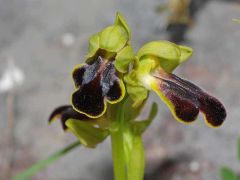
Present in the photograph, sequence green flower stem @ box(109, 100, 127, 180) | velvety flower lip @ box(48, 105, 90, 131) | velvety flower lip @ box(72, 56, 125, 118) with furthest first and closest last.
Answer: velvety flower lip @ box(48, 105, 90, 131)
green flower stem @ box(109, 100, 127, 180)
velvety flower lip @ box(72, 56, 125, 118)

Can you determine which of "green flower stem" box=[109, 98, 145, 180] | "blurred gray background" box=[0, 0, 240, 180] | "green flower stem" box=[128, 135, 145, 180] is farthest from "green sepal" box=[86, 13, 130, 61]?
"blurred gray background" box=[0, 0, 240, 180]

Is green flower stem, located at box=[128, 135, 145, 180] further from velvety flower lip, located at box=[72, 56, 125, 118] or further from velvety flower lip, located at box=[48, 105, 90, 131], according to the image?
velvety flower lip, located at box=[72, 56, 125, 118]

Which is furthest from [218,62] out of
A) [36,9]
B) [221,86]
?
[36,9]

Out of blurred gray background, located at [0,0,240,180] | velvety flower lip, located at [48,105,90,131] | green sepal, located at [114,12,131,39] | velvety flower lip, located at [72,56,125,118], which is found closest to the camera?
velvety flower lip, located at [72,56,125,118]

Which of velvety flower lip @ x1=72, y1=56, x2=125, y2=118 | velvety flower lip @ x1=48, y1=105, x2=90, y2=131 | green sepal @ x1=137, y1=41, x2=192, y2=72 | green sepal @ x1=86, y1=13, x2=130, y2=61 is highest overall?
green sepal @ x1=86, y1=13, x2=130, y2=61

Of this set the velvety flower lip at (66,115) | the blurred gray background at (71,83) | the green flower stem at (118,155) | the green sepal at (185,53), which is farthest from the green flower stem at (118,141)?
the blurred gray background at (71,83)

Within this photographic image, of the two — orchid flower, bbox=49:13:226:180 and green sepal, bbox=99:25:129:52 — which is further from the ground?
green sepal, bbox=99:25:129:52

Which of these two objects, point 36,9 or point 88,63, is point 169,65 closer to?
point 88,63
